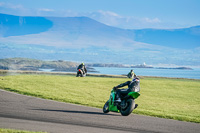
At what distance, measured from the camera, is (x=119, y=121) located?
1466cm

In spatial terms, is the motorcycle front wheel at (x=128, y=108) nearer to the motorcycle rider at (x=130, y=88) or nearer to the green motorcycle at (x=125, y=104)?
the green motorcycle at (x=125, y=104)

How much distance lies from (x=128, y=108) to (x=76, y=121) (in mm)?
2632

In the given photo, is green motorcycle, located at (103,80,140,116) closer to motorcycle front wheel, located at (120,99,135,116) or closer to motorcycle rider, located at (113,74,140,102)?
motorcycle front wheel, located at (120,99,135,116)

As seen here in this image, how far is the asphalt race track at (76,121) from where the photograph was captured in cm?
1276

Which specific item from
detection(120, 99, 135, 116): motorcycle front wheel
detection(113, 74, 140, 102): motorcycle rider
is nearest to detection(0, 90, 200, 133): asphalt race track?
detection(120, 99, 135, 116): motorcycle front wheel

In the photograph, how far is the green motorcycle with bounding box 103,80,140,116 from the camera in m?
15.2

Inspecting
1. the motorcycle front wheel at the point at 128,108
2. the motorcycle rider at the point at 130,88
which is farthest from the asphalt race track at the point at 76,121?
the motorcycle rider at the point at 130,88

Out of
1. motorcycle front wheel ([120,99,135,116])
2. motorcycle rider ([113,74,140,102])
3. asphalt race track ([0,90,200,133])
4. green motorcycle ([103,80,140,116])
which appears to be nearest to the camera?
asphalt race track ([0,90,200,133])

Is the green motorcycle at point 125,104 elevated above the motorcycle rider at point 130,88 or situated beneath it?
situated beneath

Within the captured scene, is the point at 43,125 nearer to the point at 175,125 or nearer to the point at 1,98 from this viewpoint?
the point at 175,125

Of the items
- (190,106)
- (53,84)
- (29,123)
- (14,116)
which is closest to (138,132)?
(29,123)

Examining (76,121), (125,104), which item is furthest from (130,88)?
(76,121)

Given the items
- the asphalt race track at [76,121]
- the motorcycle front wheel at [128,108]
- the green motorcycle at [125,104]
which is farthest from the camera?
the motorcycle front wheel at [128,108]

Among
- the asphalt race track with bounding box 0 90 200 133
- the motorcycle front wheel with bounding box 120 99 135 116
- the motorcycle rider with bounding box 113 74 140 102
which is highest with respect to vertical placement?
the motorcycle rider with bounding box 113 74 140 102
